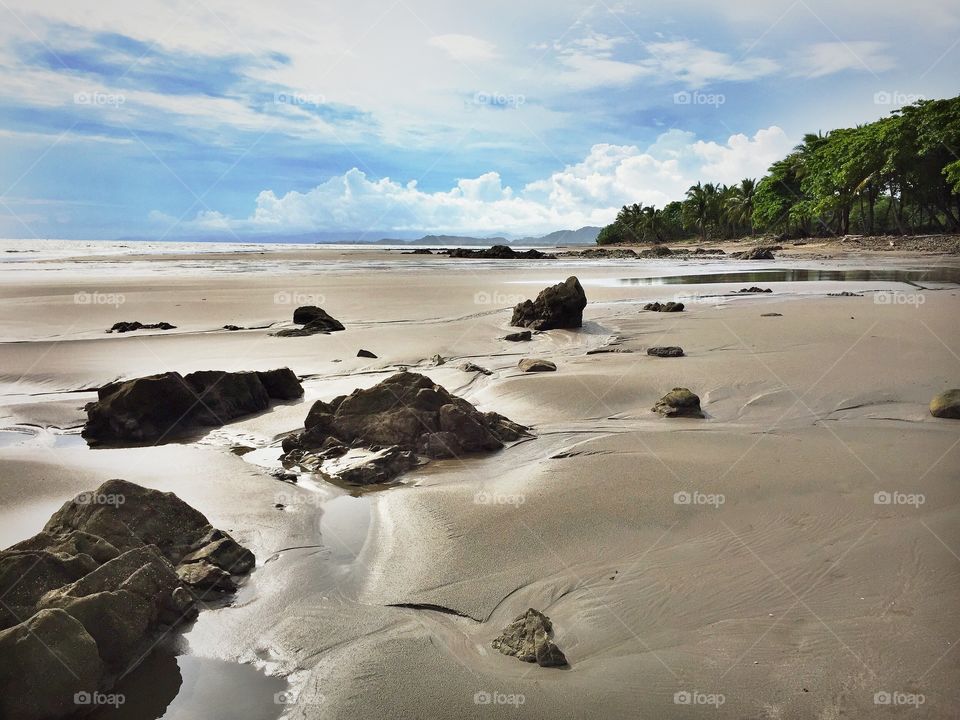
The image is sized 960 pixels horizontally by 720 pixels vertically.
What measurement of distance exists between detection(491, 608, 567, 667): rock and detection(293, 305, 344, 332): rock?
34.4ft

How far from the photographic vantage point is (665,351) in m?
9.95

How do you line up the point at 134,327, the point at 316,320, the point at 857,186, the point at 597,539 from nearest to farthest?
the point at 597,539, the point at 316,320, the point at 134,327, the point at 857,186

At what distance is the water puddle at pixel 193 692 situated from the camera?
2.88 meters

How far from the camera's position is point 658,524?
456cm

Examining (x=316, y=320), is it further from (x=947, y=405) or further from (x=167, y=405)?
(x=947, y=405)
